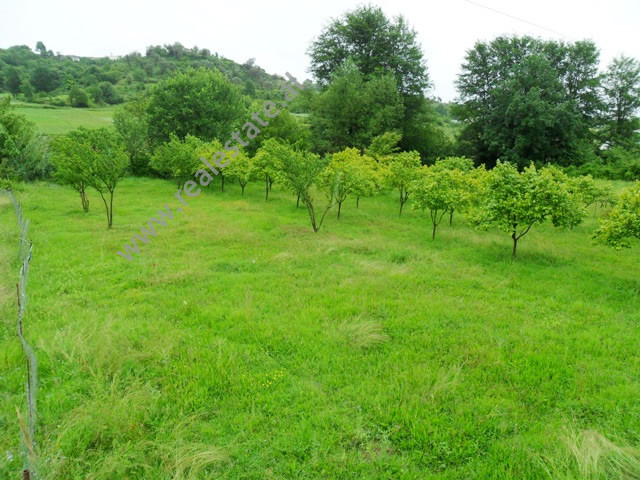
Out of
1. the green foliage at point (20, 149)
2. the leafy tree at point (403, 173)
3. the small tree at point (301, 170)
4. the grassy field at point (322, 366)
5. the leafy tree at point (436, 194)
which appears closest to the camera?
the grassy field at point (322, 366)

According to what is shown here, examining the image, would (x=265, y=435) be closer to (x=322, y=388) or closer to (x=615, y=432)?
(x=322, y=388)

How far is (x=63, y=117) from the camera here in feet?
145

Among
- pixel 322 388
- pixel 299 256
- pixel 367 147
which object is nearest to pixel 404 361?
pixel 322 388

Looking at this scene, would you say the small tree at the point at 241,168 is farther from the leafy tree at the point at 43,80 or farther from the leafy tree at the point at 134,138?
the leafy tree at the point at 43,80

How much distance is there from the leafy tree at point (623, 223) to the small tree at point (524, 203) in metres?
1.44

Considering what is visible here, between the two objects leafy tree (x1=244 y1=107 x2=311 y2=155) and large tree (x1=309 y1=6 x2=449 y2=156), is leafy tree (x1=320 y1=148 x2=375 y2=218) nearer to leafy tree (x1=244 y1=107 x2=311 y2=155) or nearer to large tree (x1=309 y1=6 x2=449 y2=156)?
leafy tree (x1=244 y1=107 x2=311 y2=155)

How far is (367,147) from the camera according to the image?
28625mm

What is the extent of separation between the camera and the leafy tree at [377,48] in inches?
1314

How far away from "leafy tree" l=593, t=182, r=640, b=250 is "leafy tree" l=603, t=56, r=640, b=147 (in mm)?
27650

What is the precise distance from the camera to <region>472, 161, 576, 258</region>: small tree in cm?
1077

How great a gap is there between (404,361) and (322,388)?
1.42 meters

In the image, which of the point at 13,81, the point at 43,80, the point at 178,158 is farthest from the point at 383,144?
the point at 43,80

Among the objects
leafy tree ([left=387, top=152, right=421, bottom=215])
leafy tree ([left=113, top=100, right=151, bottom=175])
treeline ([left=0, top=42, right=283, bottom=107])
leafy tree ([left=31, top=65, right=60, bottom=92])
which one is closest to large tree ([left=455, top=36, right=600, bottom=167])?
leafy tree ([left=387, top=152, right=421, bottom=215])

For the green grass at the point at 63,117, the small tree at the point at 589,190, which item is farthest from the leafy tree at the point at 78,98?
the small tree at the point at 589,190
